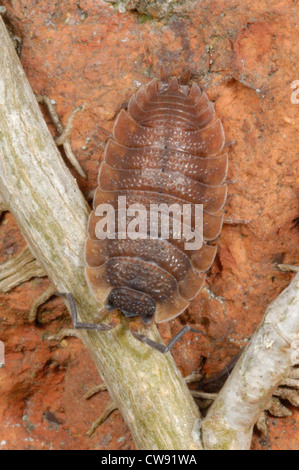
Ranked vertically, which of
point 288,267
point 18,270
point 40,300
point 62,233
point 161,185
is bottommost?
point 40,300

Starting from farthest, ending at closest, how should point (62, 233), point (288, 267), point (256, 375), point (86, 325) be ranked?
point (288, 267), point (62, 233), point (86, 325), point (256, 375)

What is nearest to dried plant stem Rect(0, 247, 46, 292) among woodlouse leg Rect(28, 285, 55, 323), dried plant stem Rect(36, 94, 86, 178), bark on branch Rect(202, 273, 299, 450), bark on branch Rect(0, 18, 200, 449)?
woodlouse leg Rect(28, 285, 55, 323)

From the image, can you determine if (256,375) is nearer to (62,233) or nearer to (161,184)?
(161,184)

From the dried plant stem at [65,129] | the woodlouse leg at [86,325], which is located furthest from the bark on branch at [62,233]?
the dried plant stem at [65,129]

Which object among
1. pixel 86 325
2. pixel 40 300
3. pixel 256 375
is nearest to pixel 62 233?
pixel 86 325

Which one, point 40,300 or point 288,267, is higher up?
point 288,267

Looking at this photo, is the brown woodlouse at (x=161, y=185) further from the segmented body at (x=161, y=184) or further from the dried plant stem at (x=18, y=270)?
the dried plant stem at (x=18, y=270)

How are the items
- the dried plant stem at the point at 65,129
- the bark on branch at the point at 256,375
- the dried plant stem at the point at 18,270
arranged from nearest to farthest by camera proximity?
the bark on branch at the point at 256,375, the dried plant stem at the point at 65,129, the dried plant stem at the point at 18,270

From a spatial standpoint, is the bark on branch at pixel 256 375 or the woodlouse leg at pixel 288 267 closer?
the bark on branch at pixel 256 375

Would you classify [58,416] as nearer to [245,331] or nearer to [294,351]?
[245,331]
